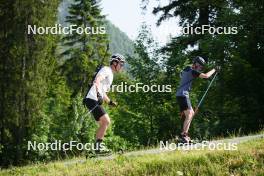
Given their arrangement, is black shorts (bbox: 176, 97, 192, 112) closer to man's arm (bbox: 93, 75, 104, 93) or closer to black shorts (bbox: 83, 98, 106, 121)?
black shorts (bbox: 83, 98, 106, 121)

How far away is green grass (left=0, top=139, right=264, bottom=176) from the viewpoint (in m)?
9.09

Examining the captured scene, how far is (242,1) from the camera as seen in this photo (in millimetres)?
23312

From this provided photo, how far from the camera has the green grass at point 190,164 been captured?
29.8 feet

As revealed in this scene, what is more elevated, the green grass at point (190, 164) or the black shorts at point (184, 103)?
the black shorts at point (184, 103)

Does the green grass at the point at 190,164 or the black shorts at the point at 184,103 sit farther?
the black shorts at the point at 184,103

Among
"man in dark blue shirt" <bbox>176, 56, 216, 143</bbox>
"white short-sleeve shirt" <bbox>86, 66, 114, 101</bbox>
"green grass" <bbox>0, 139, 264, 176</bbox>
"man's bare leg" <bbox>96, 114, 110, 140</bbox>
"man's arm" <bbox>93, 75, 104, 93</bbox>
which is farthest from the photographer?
"man in dark blue shirt" <bbox>176, 56, 216, 143</bbox>

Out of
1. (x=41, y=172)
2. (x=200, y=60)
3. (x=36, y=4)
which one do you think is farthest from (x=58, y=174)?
(x=36, y=4)

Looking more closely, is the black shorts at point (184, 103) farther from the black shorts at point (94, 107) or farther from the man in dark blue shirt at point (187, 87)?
the black shorts at point (94, 107)

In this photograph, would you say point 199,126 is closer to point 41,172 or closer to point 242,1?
point 242,1

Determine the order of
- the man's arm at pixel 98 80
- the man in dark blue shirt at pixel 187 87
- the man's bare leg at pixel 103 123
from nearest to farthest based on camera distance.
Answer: the man's arm at pixel 98 80 → the man's bare leg at pixel 103 123 → the man in dark blue shirt at pixel 187 87

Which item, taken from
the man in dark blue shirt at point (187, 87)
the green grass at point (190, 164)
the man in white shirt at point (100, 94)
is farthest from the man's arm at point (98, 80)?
the man in dark blue shirt at point (187, 87)

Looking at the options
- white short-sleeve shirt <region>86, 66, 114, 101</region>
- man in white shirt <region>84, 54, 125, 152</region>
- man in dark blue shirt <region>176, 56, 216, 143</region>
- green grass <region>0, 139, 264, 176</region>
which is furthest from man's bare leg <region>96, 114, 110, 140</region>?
man in dark blue shirt <region>176, 56, 216, 143</region>

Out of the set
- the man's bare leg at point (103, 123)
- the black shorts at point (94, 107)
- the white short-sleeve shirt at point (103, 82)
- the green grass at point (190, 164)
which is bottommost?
the green grass at point (190, 164)

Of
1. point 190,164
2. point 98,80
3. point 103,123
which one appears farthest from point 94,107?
point 190,164
